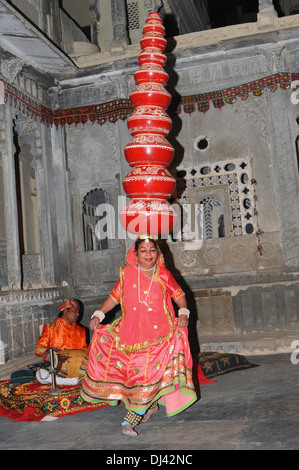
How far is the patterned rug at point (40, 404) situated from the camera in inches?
165

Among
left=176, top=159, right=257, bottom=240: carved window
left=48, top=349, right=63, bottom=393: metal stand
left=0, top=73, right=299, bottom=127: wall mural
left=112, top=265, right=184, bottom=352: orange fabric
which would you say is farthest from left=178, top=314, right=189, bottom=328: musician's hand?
left=0, top=73, right=299, bottom=127: wall mural

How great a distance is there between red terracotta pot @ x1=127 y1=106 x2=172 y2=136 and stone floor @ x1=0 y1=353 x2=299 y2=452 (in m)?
2.94

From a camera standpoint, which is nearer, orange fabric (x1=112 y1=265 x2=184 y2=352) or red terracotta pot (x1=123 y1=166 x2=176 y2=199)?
orange fabric (x1=112 y1=265 x2=184 y2=352)

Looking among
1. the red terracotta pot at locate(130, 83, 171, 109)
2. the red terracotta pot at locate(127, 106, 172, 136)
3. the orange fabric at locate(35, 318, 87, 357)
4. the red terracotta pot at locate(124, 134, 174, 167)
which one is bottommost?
the orange fabric at locate(35, 318, 87, 357)

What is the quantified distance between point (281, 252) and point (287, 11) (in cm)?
1167

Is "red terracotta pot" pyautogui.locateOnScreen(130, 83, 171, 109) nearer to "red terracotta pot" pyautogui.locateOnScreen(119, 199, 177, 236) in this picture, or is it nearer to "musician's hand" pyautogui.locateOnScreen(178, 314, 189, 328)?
"red terracotta pot" pyautogui.locateOnScreen(119, 199, 177, 236)

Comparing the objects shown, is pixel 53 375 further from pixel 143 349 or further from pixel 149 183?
pixel 149 183

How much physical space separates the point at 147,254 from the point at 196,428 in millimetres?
1441

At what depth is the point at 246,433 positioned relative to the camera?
322cm

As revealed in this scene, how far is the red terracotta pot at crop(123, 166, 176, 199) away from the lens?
16.9ft

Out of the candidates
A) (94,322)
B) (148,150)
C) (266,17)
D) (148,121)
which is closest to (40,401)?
(94,322)

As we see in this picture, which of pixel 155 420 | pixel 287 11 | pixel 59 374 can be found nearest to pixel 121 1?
pixel 59 374

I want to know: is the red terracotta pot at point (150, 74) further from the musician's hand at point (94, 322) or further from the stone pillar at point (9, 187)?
the musician's hand at point (94, 322)
